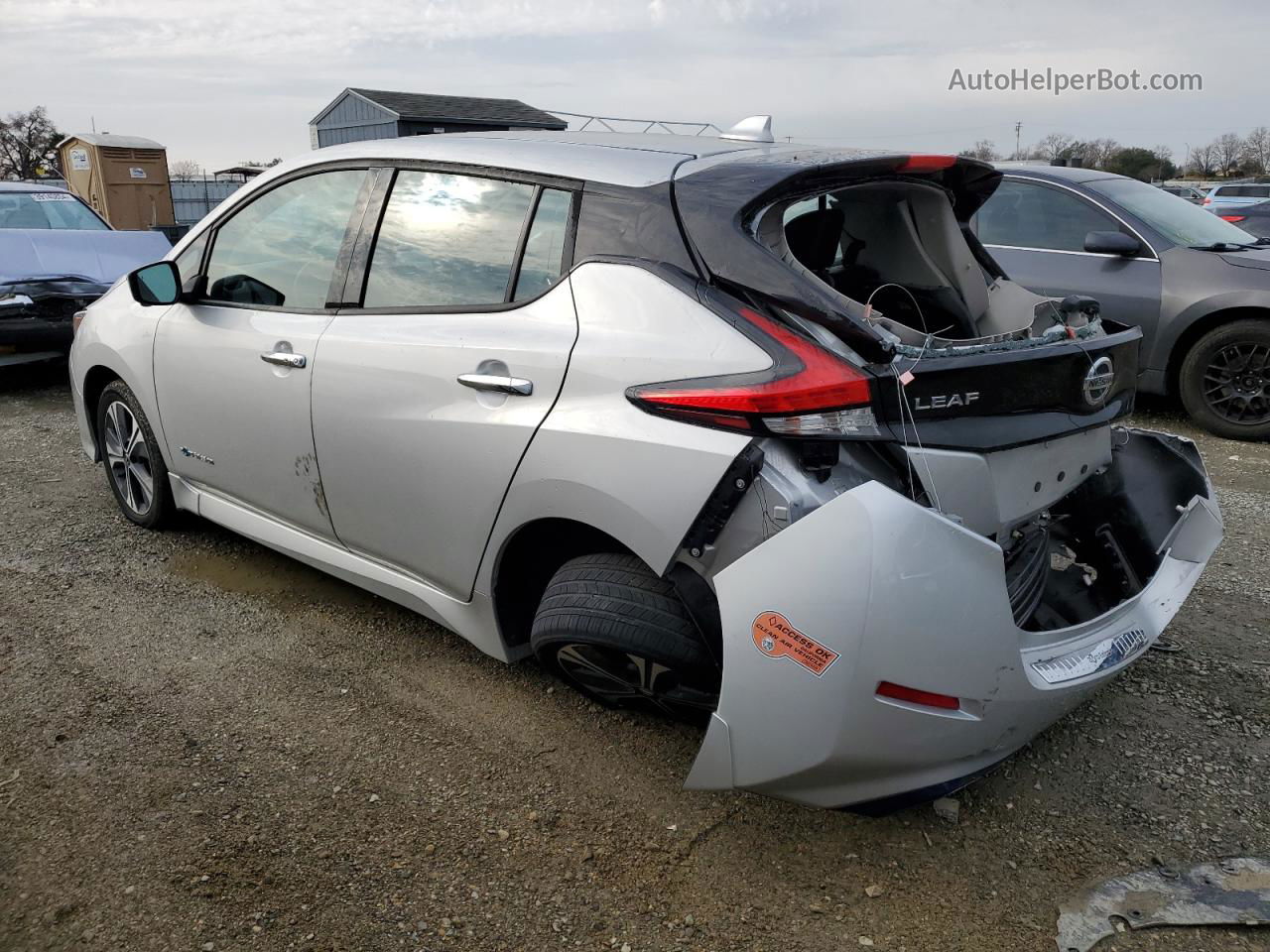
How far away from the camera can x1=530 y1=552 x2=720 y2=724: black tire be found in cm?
249

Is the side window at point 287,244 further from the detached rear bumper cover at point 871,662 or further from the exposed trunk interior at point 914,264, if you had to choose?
the detached rear bumper cover at point 871,662

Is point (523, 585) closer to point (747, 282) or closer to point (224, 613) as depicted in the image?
point (747, 282)

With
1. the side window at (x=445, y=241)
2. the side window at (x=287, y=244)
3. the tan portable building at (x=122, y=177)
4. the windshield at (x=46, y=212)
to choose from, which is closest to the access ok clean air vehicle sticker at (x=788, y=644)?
the side window at (x=445, y=241)

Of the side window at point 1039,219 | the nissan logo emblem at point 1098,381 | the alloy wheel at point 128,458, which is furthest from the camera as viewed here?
the side window at point 1039,219

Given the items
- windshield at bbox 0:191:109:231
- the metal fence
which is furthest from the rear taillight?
the metal fence

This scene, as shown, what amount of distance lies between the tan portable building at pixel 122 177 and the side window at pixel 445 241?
670 inches

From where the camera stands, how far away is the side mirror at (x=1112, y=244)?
6.48 meters

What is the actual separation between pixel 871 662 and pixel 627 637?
667 millimetres

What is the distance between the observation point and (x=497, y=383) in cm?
273

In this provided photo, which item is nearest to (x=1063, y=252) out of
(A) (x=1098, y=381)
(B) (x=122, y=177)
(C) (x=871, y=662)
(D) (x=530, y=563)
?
(A) (x=1098, y=381)

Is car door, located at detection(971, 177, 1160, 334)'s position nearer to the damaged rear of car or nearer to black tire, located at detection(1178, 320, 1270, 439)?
black tire, located at detection(1178, 320, 1270, 439)

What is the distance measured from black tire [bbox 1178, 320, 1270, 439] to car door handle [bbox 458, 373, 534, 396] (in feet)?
17.5

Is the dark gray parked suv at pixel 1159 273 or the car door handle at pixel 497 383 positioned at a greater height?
the car door handle at pixel 497 383

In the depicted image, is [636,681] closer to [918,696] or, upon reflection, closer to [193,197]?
[918,696]
